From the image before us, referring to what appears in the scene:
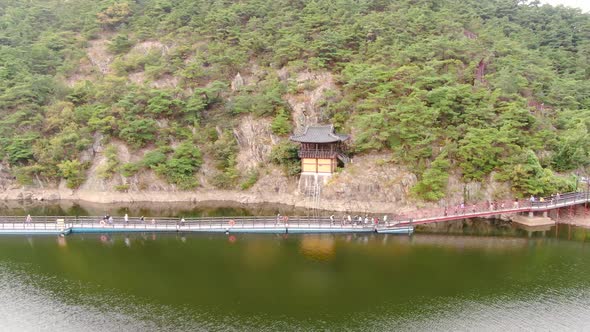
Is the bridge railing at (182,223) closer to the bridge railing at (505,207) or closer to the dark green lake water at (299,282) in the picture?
the dark green lake water at (299,282)

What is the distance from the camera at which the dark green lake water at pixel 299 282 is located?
2427 cm

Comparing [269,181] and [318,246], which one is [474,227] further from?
[269,181]

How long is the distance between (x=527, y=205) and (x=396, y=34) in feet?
86.6

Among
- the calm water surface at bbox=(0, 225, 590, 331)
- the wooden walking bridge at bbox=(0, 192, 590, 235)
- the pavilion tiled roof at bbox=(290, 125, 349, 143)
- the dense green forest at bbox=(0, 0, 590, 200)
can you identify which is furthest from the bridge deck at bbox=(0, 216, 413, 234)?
the dense green forest at bbox=(0, 0, 590, 200)

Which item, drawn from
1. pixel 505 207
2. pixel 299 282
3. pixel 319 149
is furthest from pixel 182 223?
pixel 505 207

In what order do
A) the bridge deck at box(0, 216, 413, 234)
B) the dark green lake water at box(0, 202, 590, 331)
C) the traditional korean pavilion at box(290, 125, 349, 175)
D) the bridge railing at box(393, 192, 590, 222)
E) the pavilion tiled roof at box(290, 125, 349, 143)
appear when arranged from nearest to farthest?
the dark green lake water at box(0, 202, 590, 331)
the bridge deck at box(0, 216, 413, 234)
the bridge railing at box(393, 192, 590, 222)
the pavilion tiled roof at box(290, 125, 349, 143)
the traditional korean pavilion at box(290, 125, 349, 175)

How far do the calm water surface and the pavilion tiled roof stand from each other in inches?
431

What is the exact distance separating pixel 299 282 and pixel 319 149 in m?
19.7

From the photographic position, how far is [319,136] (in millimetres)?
46062

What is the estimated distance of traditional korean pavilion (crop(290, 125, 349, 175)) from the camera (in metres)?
45.8

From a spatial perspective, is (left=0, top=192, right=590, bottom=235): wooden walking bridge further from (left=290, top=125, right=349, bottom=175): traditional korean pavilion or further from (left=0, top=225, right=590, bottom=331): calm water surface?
(left=290, top=125, right=349, bottom=175): traditional korean pavilion

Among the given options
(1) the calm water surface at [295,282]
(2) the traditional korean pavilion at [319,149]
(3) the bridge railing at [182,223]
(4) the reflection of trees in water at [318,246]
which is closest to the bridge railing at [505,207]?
(1) the calm water surface at [295,282]

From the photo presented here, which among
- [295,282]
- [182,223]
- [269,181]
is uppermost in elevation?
[269,181]

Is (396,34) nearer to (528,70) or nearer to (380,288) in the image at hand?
(528,70)
